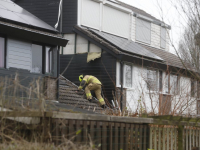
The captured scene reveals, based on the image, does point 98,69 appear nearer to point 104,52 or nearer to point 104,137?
point 104,52

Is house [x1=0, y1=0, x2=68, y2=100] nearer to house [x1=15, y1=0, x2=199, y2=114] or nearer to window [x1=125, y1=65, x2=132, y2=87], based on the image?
house [x1=15, y1=0, x2=199, y2=114]

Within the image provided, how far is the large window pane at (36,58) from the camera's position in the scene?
1744 centimetres

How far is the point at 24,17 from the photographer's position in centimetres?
1762

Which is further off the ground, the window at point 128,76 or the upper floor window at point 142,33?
the upper floor window at point 142,33

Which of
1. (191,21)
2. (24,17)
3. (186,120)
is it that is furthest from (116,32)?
(186,120)

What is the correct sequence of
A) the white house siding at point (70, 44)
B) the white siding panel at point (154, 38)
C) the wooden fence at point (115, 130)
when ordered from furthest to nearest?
the white siding panel at point (154, 38)
the white house siding at point (70, 44)
the wooden fence at point (115, 130)

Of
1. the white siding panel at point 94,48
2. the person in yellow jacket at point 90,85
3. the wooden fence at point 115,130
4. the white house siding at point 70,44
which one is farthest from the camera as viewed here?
the white house siding at point 70,44

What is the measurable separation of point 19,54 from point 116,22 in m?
9.89

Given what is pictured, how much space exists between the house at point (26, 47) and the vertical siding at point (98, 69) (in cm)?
413

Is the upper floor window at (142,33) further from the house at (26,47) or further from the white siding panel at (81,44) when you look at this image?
the house at (26,47)

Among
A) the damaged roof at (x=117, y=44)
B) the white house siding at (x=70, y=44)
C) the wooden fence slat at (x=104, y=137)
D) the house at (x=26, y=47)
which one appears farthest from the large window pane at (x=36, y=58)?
the wooden fence slat at (x=104, y=137)

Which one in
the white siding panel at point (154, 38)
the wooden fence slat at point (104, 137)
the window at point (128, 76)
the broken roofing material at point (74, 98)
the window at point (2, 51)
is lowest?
the wooden fence slat at point (104, 137)

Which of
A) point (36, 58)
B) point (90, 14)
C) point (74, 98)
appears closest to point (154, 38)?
point (90, 14)

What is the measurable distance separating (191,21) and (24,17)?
7034 mm
